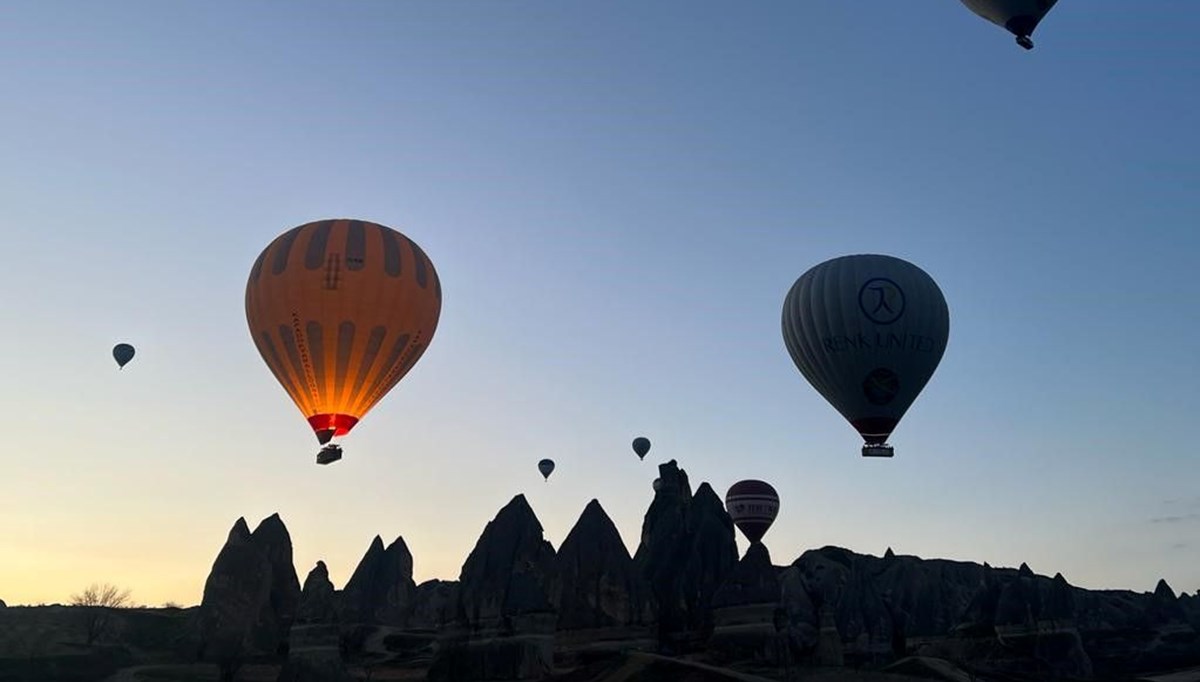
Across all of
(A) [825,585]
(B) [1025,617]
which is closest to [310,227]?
(B) [1025,617]

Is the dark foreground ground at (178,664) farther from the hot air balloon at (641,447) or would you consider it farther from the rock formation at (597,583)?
the hot air balloon at (641,447)

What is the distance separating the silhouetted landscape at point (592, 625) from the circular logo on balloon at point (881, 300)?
18.2 meters

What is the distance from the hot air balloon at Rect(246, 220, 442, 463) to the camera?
3753 centimetres

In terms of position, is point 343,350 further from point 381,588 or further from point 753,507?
point 753,507

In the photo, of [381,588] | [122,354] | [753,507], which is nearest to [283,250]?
[122,354]

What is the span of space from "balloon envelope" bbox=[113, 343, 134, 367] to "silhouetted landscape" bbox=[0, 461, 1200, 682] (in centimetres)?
1671

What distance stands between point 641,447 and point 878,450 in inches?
1926

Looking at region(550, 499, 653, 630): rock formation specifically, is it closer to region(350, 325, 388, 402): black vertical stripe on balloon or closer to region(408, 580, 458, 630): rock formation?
region(408, 580, 458, 630): rock formation

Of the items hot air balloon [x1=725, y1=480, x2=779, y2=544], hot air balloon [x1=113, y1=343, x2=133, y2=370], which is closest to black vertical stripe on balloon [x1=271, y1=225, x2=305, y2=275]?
hot air balloon [x1=113, y1=343, x2=133, y2=370]

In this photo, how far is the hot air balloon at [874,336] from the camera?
140 ft

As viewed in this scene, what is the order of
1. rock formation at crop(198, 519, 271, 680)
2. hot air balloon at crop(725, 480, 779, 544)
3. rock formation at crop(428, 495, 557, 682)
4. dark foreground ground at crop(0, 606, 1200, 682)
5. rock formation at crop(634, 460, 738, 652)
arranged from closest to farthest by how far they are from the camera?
dark foreground ground at crop(0, 606, 1200, 682) < rock formation at crop(428, 495, 557, 682) < rock formation at crop(634, 460, 738, 652) < rock formation at crop(198, 519, 271, 680) < hot air balloon at crop(725, 480, 779, 544)

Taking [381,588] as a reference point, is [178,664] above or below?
below

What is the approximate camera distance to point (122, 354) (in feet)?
179

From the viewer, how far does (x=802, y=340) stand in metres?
45.3
